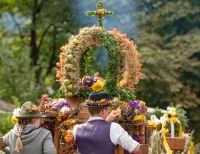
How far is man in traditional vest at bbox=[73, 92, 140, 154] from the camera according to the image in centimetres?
754

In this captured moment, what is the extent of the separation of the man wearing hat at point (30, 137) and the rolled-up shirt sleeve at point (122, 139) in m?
0.86

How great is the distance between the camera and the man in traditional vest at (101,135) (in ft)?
24.7

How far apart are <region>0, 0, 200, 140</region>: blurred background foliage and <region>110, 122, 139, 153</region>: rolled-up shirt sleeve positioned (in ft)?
46.4

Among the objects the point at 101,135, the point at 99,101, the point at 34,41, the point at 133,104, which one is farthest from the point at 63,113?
the point at 34,41

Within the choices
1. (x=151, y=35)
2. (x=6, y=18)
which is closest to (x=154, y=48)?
(x=151, y=35)

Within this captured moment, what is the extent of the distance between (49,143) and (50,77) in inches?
863

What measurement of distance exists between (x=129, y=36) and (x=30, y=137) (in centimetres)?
1807

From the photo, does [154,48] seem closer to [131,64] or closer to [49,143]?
[131,64]

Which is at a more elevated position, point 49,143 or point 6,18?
point 6,18

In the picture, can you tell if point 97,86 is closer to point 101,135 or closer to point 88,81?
point 88,81

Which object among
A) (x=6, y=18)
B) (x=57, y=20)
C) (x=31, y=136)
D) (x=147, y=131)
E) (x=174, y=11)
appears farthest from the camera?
(x=6, y=18)

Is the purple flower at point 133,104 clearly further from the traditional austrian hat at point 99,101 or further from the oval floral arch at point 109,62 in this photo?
the traditional austrian hat at point 99,101

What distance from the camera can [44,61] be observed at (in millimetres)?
30062

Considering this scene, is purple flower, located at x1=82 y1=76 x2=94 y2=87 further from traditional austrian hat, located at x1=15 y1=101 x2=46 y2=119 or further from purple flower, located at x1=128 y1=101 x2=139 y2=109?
traditional austrian hat, located at x1=15 y1=101 x2=46 y2=119
